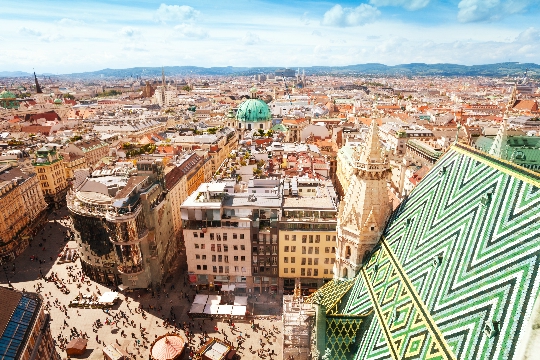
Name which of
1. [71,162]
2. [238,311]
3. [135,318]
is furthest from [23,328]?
[71,162]

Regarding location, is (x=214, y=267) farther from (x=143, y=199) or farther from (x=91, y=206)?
(x=91, y=206)

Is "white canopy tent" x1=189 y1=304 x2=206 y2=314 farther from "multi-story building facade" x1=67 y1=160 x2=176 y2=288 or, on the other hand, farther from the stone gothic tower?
the stone gothic tower

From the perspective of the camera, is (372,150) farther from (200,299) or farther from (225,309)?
(200,299)

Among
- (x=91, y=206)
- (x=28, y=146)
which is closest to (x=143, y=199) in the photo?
(x=91, y=206)

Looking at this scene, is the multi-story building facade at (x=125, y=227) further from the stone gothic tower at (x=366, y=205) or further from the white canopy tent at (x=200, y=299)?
the stone gothic tower at (x=366, y=205)

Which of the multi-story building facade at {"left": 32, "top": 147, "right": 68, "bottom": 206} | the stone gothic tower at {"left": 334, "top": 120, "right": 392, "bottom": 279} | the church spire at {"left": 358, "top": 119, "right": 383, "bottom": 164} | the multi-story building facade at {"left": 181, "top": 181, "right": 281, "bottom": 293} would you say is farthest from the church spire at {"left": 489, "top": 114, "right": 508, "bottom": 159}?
the multi-story building facade at {"left": 32, "top": 147, "right": 68, "bottom": 206}

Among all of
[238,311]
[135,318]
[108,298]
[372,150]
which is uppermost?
[372,150]

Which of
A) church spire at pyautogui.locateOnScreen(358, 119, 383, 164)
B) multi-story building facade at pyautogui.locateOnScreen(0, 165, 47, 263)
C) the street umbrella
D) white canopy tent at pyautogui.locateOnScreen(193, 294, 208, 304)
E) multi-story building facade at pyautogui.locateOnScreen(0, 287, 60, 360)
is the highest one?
church spire at pyautogui.locateOnScreen(358, 119, 383, 164)
